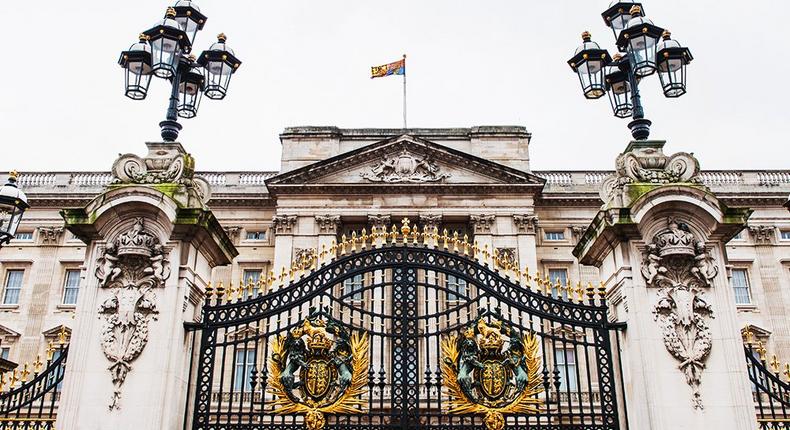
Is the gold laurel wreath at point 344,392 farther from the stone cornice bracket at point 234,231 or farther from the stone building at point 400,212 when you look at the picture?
the stone cornice bracket at point 234,231

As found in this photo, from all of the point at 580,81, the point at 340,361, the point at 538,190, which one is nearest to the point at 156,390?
the point at 340,361

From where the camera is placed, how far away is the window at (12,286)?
35.0 metres

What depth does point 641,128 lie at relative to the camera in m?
10.1

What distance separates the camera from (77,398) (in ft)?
27.7

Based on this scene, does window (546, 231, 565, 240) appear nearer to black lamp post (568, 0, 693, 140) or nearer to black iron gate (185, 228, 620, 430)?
black lamp post (568, 0, 693, 140)

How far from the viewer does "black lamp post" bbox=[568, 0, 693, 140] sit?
10.2m

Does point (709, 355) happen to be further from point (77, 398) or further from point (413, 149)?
point (413, 149)

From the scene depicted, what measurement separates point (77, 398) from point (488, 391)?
5194 millimetres

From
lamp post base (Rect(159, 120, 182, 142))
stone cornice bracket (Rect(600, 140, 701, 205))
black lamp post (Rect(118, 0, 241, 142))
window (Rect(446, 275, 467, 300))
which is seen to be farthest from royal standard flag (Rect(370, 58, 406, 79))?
stone cornice bracket (Rect(600, 140, 701, 205))

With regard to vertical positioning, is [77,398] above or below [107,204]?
below

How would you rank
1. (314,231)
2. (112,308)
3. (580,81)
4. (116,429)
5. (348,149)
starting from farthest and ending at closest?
(348,149)
(314,231)
(580,81)
(112,308)
(116,429)

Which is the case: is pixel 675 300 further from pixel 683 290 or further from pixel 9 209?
pixel 9 209

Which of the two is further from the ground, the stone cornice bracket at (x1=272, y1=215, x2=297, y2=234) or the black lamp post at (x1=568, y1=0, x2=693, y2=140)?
the stone cornice bracket at (x1=272, y1=215, x2=297, y2=234)

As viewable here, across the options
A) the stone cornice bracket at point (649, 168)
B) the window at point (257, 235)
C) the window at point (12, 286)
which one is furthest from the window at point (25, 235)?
the stone cornice bracket at point (649, 168)
